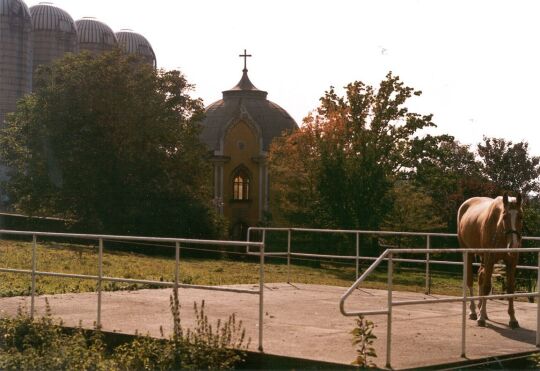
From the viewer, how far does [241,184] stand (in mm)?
72750

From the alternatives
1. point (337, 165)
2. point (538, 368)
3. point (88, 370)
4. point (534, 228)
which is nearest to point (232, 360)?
point (88, 370)

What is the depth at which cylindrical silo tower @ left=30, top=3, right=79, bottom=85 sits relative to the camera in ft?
254

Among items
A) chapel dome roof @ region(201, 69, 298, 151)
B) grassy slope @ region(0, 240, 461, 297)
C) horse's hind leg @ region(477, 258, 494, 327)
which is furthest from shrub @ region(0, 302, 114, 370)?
chapel dome roof @ region(201, 69, 298, 151)

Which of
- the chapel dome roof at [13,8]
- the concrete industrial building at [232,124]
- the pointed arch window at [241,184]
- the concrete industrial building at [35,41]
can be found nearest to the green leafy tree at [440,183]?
the concrete industrial building at [232,124]

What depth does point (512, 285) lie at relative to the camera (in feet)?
45.3

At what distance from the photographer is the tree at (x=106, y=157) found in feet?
160

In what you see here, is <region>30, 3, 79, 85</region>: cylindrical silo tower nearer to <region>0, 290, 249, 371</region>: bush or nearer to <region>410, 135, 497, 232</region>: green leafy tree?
<region>410, 135, 497, 232</region>: green leafy tree

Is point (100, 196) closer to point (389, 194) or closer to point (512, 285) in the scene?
point (389, 194)

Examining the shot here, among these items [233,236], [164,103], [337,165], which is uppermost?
[164,103]

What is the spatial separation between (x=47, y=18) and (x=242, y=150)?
845 inches

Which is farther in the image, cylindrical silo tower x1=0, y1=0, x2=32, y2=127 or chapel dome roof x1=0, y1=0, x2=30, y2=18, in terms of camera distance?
cylindrical silo tower x1=0, y1=0, x2=32, y2=127

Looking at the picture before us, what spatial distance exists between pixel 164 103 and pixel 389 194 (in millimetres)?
14455

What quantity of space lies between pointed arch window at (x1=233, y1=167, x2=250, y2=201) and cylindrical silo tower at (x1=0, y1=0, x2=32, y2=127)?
18.1m

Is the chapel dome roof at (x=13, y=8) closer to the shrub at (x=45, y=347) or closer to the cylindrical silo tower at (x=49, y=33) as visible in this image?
the cylindrical silo tower at (x=49, y=33)
